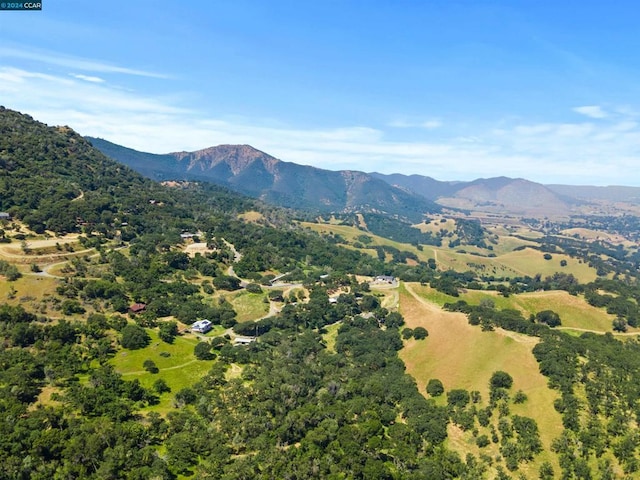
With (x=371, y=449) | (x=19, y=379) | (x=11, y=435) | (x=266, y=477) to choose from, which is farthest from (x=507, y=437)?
(x=19, y=379)

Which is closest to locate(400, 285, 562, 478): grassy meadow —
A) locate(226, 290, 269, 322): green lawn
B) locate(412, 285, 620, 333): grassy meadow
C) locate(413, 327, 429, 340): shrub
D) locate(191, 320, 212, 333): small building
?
locate(413, 327, 429, 340): shrub

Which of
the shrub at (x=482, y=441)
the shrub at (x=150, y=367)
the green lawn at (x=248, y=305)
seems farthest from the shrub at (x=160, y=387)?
the shrub at (x=482, y=441)

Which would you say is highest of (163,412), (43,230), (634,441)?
(43,230)

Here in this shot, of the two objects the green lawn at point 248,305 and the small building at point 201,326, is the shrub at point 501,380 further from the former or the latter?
the small building at point 201,326

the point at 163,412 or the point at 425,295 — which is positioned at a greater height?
the point at 425,295

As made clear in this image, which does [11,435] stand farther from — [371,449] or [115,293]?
[115,293]

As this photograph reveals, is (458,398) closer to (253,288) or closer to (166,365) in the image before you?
(166,365)

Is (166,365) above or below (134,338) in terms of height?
below

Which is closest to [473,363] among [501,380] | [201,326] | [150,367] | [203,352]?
[501,380]
